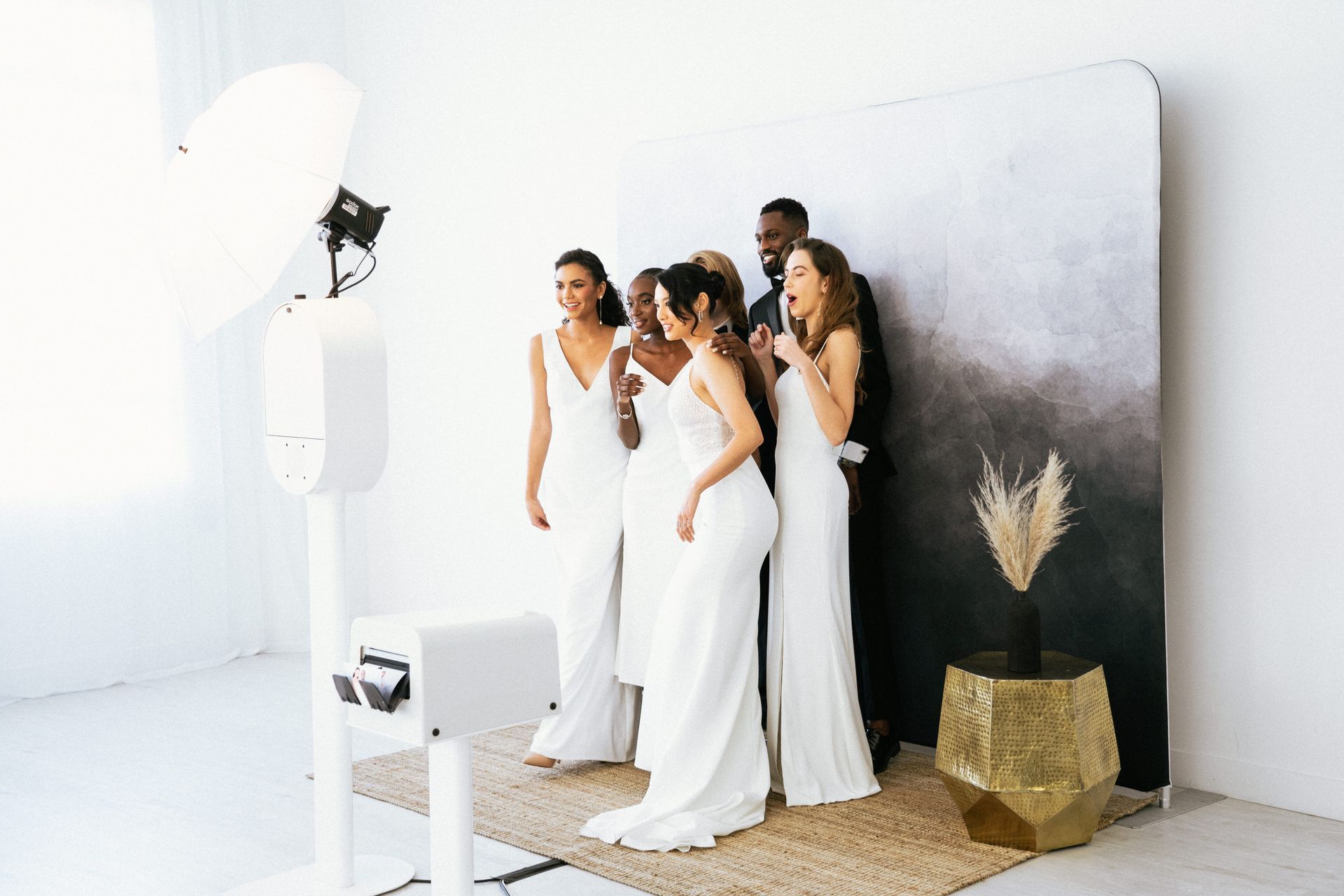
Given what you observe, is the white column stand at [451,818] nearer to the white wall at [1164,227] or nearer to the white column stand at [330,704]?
the white column stand at [330,704]

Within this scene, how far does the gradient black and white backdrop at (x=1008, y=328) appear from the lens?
148 inches

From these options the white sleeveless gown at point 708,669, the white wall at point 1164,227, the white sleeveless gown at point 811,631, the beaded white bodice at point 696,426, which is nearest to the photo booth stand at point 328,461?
the white sleeveless gown at point 708,669

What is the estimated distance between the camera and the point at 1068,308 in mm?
3898

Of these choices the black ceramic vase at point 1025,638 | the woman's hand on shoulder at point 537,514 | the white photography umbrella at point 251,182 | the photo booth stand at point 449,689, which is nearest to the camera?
the photo booth stand at point 449,689

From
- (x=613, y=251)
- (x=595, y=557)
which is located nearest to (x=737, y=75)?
(x=613, y=251)

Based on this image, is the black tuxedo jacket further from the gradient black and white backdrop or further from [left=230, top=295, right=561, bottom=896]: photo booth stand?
[left=230, top=295, right=561, bottom=896]: photo booth stand

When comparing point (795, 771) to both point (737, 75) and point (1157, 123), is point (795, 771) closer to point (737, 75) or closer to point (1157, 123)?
point (1157, 123)

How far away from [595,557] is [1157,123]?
89.6 inches

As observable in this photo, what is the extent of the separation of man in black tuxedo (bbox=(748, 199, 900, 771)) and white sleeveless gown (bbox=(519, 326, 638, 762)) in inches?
21.9

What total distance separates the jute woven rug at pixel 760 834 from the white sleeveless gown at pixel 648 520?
1.11 ft

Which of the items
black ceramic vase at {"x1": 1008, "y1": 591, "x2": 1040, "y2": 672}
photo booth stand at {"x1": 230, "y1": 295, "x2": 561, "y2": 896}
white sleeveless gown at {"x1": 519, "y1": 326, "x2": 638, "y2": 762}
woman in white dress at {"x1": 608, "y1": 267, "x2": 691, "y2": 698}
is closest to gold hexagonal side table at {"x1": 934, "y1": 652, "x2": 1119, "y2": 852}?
black ceramic vase at {"x1": 1008, "y1": 591, "x2": 1040, "y2": 672}

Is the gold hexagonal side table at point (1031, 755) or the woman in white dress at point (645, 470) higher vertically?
the woman in white dress at point (645, 470)

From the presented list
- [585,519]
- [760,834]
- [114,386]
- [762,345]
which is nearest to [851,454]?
[762,345]

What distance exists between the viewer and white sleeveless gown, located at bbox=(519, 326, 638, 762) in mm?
4273
